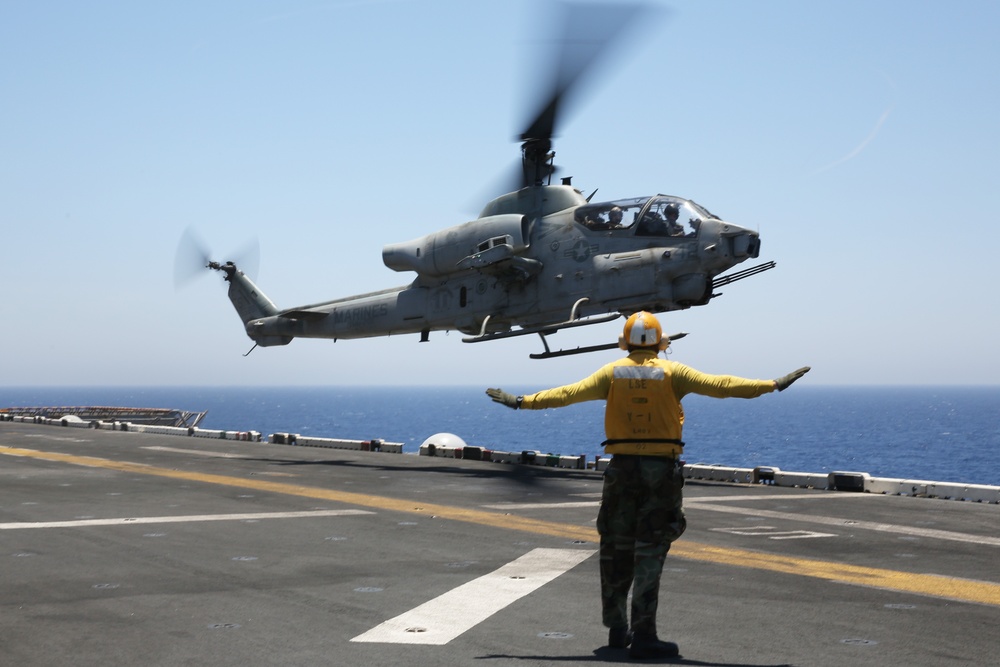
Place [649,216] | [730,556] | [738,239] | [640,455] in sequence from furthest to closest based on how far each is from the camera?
[649,216], [738,239], [730,556], [640,455]

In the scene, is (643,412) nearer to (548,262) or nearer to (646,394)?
(646,394)

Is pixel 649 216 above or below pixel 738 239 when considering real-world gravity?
above

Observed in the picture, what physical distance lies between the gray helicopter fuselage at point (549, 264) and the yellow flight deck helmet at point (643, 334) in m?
13.3

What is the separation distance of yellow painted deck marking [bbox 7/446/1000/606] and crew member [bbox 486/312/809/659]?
10.6 ft

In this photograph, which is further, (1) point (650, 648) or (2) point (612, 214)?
(2) point (612, 214)

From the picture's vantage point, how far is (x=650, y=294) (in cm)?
2050

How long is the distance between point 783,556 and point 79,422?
38849 mm

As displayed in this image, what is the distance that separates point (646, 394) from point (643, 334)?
0.44 m

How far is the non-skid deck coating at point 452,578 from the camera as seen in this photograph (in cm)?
644

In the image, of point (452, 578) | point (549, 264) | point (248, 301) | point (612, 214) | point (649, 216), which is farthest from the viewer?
point (248, 301)

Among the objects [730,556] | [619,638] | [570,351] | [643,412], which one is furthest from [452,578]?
[570,351]

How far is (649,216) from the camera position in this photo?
811 inches

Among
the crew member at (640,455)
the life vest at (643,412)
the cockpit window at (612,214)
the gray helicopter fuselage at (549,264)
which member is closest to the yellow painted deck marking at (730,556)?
the crew member at (640,455)

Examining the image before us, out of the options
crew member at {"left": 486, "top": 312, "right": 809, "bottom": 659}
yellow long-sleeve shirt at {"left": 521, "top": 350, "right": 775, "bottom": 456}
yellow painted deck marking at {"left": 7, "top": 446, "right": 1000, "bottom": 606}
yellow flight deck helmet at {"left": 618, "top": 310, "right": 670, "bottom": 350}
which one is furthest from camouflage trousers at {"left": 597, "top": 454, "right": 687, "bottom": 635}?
yellow painted deck marking at {"left": 7, "top": 446, "right": 1000, "bottom": 606}
